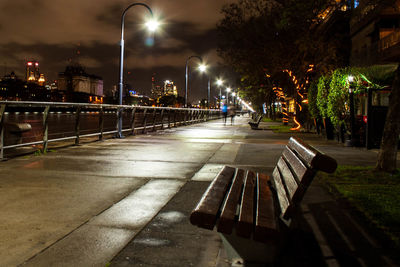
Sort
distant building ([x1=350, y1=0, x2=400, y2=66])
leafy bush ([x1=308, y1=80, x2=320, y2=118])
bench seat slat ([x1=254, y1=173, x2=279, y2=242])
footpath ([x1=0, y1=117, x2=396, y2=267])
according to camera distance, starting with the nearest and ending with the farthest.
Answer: bench seat slat ([x1=254, y1=173, x2=279, y2=242]) < footpath ([x1=0, y1=117, x2=396, y2=267]) < leafy bush ([x1=308, y1=80, x2=320, y2=118]) < distant building ([x1=350, y1=0, x2=400, y2=66])

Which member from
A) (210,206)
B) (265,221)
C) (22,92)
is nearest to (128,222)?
(210,206)

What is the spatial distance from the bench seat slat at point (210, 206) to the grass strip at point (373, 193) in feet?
5.39

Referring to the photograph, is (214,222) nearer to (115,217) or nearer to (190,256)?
(190,256)

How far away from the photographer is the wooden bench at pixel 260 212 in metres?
2.79

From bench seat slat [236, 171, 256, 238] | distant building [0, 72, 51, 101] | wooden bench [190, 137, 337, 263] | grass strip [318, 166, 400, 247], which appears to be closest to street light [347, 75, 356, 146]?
grass strip [318, 166, 400, 247]

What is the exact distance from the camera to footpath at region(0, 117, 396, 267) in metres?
3.29

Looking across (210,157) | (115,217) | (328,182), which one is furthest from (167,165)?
(115,217)

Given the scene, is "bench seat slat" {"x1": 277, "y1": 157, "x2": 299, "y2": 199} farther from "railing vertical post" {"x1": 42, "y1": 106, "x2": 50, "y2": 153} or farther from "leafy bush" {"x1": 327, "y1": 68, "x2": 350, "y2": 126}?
"leafy bush" {"x1": 327, "y1": 68, "x2": 350, "y2": 126}

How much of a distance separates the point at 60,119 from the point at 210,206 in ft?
31.0

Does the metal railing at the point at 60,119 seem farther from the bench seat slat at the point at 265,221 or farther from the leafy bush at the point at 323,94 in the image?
the leafy bush at the point at 323,94

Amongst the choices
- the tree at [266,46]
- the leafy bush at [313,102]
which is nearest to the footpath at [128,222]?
the leafy bush at [313,102]

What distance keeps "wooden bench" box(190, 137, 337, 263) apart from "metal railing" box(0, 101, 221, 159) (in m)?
6.64

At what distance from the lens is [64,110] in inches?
469

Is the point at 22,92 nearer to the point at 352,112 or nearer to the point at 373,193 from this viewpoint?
the point at 352,112
